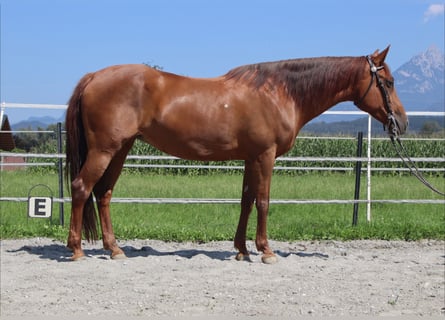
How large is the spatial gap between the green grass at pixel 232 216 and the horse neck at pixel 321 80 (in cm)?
190

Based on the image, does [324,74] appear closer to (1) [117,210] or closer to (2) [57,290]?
(2) [57,290]

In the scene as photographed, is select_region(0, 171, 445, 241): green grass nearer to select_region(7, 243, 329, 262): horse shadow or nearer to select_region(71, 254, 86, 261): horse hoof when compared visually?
select_region(7, 243, 329, 262): horse shadow

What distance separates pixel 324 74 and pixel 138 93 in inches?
70.2

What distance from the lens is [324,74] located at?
552 centimetres

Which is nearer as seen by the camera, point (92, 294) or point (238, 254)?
point (92, 294)

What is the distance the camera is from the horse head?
18.0 ft

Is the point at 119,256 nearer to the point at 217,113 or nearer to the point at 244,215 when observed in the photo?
the point at 244,215

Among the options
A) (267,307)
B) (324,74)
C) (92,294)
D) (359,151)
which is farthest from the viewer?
(359,151)

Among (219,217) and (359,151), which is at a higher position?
(359,151)

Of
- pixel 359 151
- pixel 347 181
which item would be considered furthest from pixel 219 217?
pixel 347 181

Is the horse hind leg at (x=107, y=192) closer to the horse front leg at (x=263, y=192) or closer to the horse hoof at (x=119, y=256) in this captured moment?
the horse hoof at (x=119, y=256)

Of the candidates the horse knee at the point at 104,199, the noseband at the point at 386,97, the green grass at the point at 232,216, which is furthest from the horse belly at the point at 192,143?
the green grass at the point at 232,216

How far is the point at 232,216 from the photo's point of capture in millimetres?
8164

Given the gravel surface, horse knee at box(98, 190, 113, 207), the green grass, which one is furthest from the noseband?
horse knee at box(98, 190, 113, 207)
